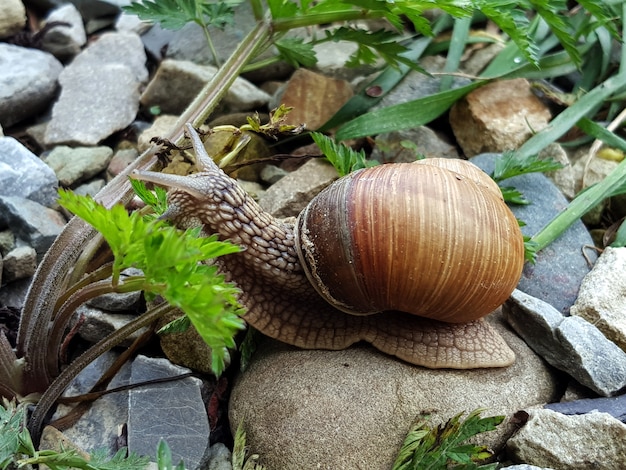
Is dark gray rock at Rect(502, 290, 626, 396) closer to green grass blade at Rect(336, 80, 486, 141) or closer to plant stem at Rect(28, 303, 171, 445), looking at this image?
green grass blade at Rect(336, 80, 486, 141)

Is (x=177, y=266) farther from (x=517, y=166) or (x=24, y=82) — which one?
(x=24, y=82)

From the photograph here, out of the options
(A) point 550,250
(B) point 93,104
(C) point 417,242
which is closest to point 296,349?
(C) point 417,242

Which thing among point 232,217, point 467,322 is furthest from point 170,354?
point 467,322

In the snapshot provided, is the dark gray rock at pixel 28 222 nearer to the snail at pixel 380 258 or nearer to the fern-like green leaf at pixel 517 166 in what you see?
the snail at pixel 380 258

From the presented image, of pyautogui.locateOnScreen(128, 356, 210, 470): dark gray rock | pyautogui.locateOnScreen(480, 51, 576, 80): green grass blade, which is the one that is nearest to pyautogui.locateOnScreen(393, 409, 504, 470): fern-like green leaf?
pyautogui.locateOnScreen(128, 356, 210, 470): dark gray rock

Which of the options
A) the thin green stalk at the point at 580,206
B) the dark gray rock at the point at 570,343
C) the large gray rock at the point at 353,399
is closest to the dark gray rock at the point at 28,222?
the large gray rock at the point at 353,399
